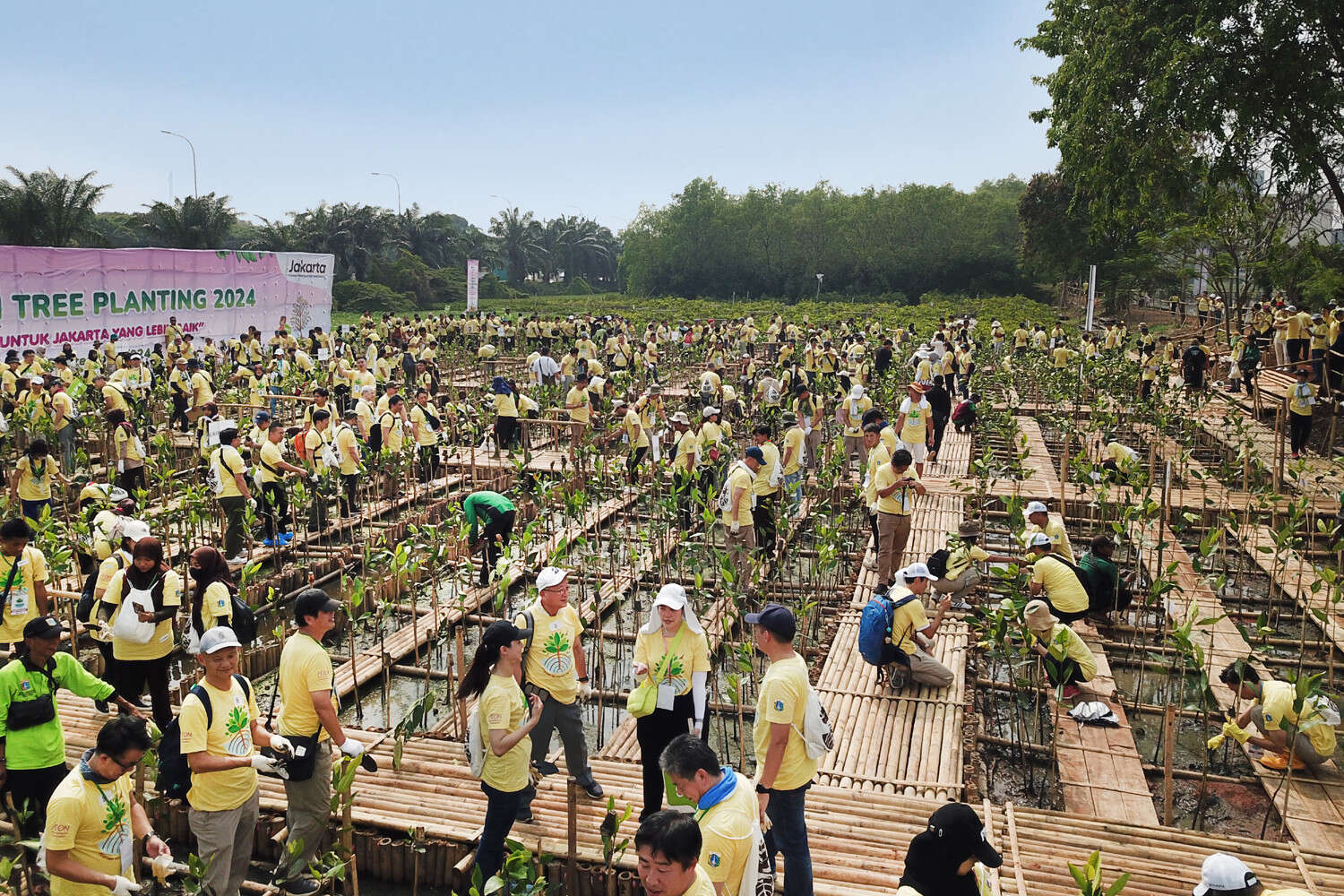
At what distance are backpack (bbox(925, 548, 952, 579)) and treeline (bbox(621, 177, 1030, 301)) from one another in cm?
4327

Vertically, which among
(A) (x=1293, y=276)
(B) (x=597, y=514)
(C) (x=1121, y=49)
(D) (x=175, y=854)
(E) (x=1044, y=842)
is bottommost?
(D) (x=175, y=854)

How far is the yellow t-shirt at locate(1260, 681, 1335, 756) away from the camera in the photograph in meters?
5.98

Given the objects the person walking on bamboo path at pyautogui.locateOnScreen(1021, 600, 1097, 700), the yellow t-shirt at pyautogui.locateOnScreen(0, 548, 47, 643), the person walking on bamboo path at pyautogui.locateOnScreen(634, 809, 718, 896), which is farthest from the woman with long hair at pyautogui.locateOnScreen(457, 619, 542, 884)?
the person walking on bamboo path at pyautogui.locateOnScreen(1021, 600, 1097, 700)

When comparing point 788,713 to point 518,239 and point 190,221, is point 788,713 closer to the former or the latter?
point 190,221

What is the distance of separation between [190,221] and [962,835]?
42.5m

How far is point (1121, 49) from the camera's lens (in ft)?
48.3

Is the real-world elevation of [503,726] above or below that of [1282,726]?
above

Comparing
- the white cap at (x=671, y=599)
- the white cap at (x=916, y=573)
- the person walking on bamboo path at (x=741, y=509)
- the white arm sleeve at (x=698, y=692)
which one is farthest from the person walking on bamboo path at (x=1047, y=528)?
the white cap at (x=671, y=599)

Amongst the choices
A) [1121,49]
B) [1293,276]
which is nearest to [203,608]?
[1121,49]

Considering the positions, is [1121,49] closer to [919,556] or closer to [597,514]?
[919,556]

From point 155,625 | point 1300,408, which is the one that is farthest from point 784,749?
point 1300,408

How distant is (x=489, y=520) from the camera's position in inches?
354

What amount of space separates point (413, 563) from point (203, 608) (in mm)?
2231

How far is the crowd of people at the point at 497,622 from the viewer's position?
378cm
